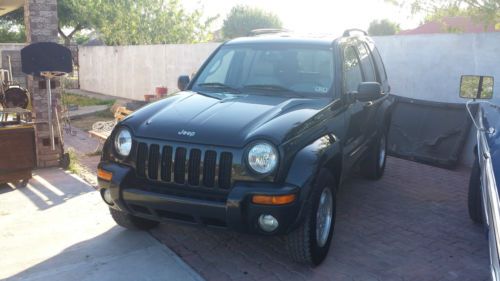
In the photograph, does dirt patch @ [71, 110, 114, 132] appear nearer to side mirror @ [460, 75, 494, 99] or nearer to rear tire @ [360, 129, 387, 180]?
rear tire @ [360, 129, 387, 180]

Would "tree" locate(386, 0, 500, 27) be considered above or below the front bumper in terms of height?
above

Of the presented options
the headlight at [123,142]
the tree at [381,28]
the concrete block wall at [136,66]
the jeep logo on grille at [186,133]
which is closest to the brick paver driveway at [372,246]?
the jeep logo on grille at [186,133]

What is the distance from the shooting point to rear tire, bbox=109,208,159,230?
455 centimetres

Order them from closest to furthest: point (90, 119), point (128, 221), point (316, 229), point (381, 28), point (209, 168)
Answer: point (209, 168) → point (316, 229) → point (128, 221) → point (90, 119) → point (381, 28)

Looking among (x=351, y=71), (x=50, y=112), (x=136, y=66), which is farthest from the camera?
(x=136, y=66)

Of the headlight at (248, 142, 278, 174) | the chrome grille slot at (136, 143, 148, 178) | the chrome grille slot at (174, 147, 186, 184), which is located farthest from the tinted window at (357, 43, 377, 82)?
the chrome grille slot at (136, 143, 148, 178)

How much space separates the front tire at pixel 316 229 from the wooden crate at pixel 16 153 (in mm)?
3895

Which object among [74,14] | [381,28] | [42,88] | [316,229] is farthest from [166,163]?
[381,28]

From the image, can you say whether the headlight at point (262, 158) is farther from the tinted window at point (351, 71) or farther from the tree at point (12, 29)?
the tree at point (12, 29)

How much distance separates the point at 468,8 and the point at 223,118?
5.02m

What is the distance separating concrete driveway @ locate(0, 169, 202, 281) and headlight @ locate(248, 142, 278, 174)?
3.41 feet

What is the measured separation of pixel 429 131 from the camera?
309 inches

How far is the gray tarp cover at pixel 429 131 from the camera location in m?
7.50

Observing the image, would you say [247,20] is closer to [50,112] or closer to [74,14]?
[74,14]
